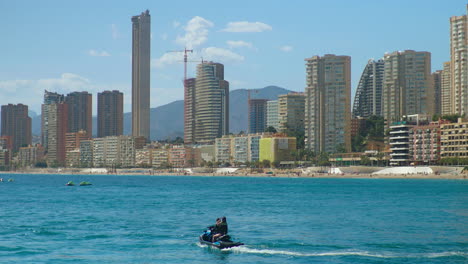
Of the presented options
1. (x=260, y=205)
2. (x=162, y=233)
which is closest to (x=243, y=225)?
(x=162, y=233)

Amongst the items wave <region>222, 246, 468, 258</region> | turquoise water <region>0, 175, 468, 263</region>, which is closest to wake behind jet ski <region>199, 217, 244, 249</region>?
turquoise water <region>0, 175, 468, 263</region>

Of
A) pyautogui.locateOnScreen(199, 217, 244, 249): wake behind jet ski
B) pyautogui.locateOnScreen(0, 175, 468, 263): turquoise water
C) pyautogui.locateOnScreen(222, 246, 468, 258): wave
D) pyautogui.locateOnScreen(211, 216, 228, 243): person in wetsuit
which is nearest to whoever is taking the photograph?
pyautogui.locateOnScreen(222, 246, 468, 258): wave

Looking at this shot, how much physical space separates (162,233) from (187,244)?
6402 mm

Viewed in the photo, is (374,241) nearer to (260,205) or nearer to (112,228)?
(112,228)

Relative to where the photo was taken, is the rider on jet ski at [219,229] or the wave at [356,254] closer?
the wave at [356,254]

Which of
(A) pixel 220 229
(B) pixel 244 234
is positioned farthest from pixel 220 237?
(B) pixel 244 234

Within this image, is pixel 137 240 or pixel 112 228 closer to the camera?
pixel 137 240

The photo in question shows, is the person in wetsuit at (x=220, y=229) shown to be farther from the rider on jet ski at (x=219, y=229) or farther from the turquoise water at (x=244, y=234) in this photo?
the turquoise water at (x=244, y=234)

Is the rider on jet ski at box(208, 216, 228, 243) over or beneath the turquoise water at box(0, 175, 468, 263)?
over

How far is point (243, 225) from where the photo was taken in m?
62.3

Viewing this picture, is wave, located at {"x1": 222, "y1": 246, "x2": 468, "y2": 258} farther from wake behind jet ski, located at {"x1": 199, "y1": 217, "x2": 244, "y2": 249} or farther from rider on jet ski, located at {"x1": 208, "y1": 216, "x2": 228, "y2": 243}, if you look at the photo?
rider on jet ski, located at {"x1": 208, "y1": 216, "x2": 228, "y2": 243}

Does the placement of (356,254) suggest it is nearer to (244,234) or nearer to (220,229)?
(220,229)

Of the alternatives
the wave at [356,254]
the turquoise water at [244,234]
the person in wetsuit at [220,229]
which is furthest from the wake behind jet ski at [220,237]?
the wave at [356,254]

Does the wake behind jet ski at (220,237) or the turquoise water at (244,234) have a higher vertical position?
the wake behind jet ski at (220,237)
